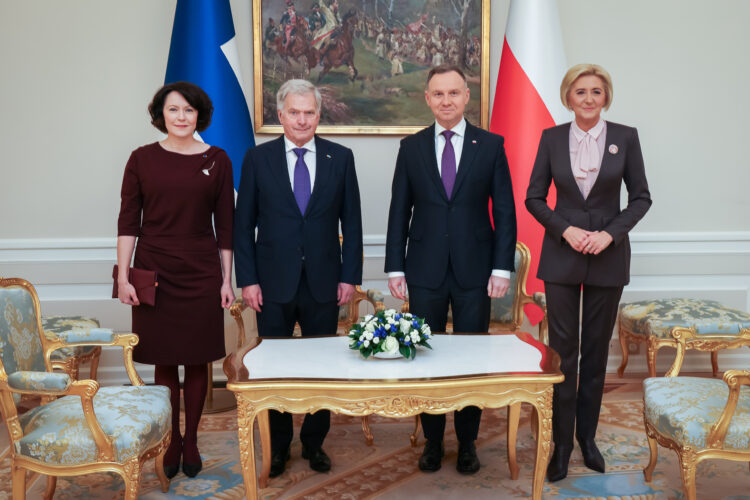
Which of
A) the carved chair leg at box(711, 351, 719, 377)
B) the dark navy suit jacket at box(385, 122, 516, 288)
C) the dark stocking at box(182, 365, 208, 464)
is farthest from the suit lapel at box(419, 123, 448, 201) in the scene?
the carved chair leg at box(711, 351, 719, 377)

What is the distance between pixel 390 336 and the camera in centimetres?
247

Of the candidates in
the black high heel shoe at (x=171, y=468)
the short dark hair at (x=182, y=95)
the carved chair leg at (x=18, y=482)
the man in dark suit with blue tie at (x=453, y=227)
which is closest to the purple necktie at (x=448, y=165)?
the man in dark suit with blue tie at (x=453, y=227)

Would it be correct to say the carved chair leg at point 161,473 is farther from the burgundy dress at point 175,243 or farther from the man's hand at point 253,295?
the man's hand at point 253,295

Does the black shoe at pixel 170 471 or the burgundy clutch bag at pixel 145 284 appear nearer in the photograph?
the burgundy clutch bag at pixel 145 284

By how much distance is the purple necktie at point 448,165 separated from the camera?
2.93 m

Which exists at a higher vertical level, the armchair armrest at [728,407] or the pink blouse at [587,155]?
the pink blouse at [587,155]

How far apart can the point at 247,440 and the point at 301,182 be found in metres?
1.13

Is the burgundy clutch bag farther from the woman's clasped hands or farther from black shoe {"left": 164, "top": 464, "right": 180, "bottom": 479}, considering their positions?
the woman's clasped hands

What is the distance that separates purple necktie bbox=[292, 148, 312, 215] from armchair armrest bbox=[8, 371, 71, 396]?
1.17 meters

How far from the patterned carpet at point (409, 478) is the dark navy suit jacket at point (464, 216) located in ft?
2.83

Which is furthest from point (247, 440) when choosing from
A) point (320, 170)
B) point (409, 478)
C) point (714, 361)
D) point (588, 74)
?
point (714, 361)

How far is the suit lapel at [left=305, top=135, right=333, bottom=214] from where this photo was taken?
9.55 ft

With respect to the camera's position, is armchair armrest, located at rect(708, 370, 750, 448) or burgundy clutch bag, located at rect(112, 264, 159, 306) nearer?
armchair armrest, located at rect(708, 370, 750, 448)

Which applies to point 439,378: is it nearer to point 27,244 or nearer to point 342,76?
point 342,76
